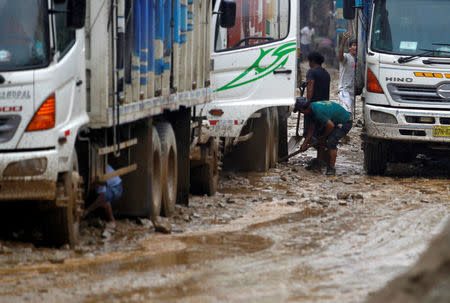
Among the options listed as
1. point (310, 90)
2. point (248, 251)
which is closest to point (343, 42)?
point (310, 90)

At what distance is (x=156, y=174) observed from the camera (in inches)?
404

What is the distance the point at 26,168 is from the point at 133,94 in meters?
1.80

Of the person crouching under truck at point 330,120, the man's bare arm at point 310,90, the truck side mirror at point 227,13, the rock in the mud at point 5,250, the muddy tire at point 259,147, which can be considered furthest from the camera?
the man's bare arm at point 310,90

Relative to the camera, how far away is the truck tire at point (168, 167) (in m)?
10.5

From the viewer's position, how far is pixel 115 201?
389 inches

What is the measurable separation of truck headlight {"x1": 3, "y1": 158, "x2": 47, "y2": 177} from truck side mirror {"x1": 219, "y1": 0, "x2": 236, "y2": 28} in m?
5.46

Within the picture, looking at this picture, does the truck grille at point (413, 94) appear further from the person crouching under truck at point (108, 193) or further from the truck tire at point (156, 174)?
the person crouching under truck at point (108, 193)

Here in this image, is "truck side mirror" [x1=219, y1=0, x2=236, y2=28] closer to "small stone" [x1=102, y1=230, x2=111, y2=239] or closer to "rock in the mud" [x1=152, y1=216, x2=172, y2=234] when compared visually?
"rock in the mud" [x1=152, y1=216, x2=172, y2=234]

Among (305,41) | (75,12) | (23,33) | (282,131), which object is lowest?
(305,41)

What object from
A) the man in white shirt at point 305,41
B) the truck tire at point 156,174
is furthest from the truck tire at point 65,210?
the man in white shirt at point 305,41

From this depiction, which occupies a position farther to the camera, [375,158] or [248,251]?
[375,158]

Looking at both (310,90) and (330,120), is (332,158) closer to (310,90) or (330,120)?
(330,120)

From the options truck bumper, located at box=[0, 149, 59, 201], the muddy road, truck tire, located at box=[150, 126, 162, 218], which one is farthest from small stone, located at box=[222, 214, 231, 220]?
truck bumper, located at box=[0, 149, 59, 201]

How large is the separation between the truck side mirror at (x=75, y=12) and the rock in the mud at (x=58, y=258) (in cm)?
173
